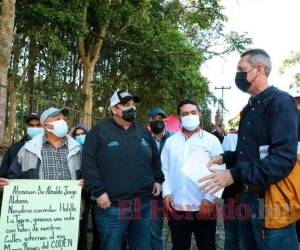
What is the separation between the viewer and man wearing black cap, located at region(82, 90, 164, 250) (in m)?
4.07

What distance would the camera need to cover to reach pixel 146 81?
742 inches

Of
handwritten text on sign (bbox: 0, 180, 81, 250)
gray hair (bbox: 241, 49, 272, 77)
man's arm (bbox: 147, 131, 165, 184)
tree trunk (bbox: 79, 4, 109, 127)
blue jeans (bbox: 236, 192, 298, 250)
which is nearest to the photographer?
blue jeans (bbox: 236, 192, 298, 250)

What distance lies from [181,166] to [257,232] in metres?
1.79

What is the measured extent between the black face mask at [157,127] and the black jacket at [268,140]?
3053mm

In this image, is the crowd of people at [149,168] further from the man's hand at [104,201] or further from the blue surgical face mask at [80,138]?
the blue surgical face mask at [80,138]

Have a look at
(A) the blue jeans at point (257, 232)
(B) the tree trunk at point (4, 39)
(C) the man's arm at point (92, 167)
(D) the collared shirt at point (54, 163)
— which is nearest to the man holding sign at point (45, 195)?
(D) the collared shirt at point (54, 163)

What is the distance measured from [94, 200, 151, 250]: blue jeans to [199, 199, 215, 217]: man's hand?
54 cm

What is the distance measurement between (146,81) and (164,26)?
388cm

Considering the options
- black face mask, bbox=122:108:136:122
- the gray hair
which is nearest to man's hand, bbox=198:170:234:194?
the gray hair

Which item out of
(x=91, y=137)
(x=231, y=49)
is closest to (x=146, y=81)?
(x=231, y=49)

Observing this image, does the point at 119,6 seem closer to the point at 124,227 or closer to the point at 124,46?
the point at 124,46

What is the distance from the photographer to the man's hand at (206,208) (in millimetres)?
4305

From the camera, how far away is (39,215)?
3.99 meters

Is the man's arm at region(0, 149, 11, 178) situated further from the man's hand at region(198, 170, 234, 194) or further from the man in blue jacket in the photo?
the man's hand at region(198, 170, 234, 194)
